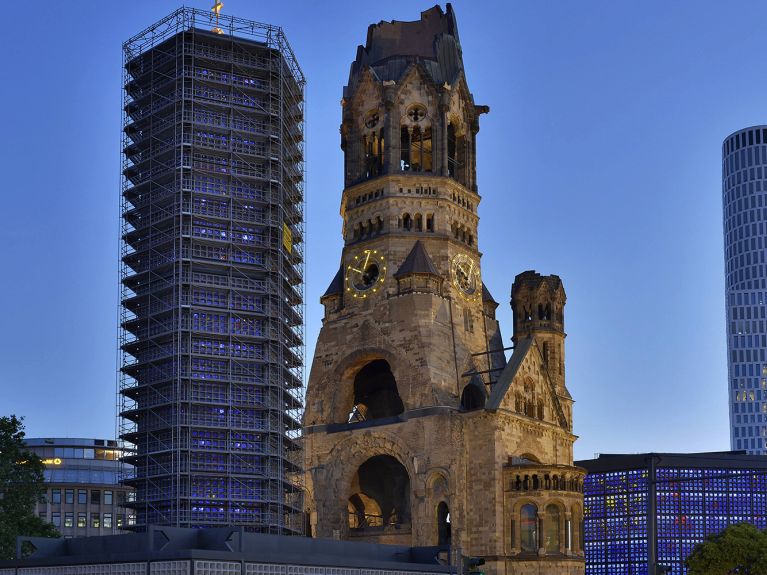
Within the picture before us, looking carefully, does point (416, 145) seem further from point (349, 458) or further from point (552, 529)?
point (552, 529)

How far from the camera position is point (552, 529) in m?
87.6

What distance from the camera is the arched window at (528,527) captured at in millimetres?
86625

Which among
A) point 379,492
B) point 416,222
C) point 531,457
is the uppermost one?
point 416,222

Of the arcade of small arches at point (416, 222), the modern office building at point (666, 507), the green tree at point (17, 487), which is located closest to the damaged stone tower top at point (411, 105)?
the arcade of small arches at point (416, 222)

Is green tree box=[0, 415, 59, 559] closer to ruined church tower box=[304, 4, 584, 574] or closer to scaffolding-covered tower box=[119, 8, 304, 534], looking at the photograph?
scaffolding-covered tower box=[119, 8, 304, 534]

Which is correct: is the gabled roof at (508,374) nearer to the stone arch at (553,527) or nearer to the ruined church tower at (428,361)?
the ruined church tower at (428,361)

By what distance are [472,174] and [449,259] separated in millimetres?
A: 9366

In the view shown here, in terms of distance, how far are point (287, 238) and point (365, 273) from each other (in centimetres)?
655

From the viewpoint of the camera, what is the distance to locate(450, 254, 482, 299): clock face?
320 feet

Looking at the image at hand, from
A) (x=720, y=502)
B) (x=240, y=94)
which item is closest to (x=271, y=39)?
(x=240, y=94)

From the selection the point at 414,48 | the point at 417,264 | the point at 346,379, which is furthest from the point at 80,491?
the point at 414,48

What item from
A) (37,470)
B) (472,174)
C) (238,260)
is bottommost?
(37,470)

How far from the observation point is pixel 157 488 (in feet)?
286

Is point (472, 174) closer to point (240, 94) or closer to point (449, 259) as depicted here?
point (449, 259)
